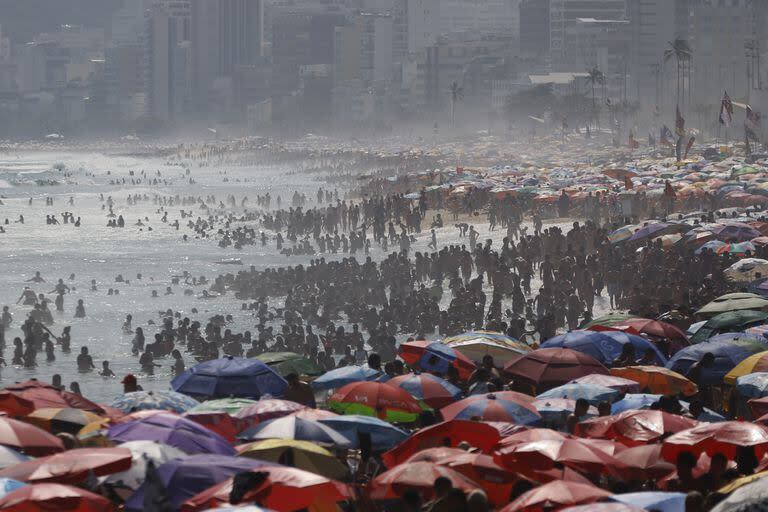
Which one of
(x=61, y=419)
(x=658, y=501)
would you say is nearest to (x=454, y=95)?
(x=61, y=419)

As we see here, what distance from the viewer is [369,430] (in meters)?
12.9

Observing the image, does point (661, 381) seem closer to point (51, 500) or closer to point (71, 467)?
point (71, 467)

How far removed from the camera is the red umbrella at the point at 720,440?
11.5 metres

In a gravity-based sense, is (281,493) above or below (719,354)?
above

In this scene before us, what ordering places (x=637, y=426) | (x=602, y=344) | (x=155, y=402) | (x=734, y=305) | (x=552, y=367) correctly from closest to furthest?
1. (x=637, y=426)
2. (x=155, y=402)
3. (x=552, y=367)
4. (x=602, y=344)
5. (x=734, y=305)

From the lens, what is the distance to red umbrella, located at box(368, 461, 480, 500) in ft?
33.4

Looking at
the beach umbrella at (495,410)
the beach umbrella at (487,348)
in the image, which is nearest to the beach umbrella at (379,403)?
the beach umbrella at (495,410)

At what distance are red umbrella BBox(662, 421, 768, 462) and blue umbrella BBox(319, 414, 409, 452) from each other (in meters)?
2.51

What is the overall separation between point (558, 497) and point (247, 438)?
3814 mm

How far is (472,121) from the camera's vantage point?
172375 mm

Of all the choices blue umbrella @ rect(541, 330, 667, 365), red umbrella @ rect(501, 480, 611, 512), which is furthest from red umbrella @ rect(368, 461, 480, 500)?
blue umbrella @ rect(541, 330, 667, 365)

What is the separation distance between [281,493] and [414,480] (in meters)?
1.04

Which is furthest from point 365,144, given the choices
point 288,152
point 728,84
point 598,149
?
point 598,149

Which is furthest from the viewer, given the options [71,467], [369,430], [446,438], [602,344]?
[602,344]
